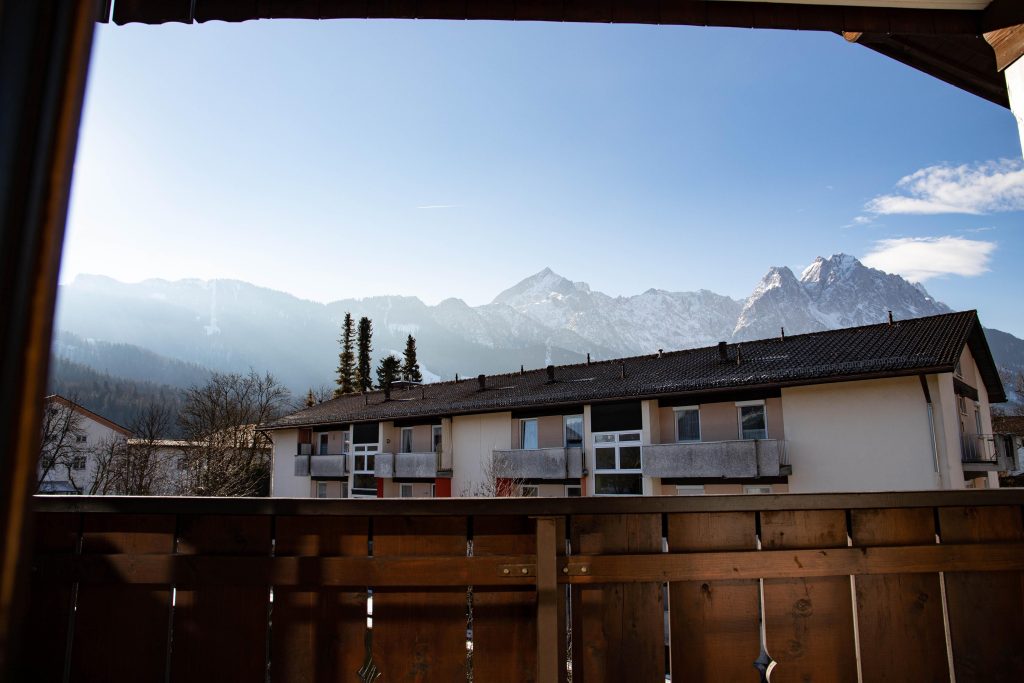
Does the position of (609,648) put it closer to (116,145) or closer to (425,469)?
(116,145)

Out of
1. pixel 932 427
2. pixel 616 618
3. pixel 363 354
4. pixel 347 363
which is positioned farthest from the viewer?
pixel 347 363

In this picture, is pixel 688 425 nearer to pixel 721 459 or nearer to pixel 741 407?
pixel 741 407

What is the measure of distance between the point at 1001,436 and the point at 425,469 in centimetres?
1898

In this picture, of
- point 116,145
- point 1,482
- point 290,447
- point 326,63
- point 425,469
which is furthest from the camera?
point 290,447

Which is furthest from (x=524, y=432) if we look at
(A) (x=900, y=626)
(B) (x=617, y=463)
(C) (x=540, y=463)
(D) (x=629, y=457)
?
(A) (x=900, y=626)

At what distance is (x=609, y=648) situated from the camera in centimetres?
204

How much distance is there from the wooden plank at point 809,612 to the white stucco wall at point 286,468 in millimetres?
32715

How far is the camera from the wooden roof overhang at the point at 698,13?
211cm

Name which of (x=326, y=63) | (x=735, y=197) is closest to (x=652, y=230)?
(x=735, y=197)

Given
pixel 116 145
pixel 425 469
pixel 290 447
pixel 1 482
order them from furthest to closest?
pixel 290 447 < pixel 425 469 < pixel 116 145 < pixel 1 482

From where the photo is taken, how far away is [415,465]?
25109 mm

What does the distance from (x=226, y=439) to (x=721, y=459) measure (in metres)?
23.8

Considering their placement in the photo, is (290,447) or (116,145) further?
(290,447)

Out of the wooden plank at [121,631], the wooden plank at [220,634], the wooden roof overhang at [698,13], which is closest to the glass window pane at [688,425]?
the wooden roof overhang at [698,13]
